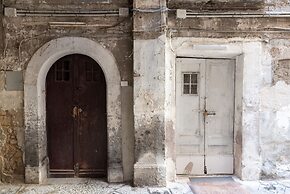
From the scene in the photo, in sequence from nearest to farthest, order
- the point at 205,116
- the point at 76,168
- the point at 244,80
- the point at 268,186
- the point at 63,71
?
1. the point at 268,186
2. the point at 244,80
3. the point at 63,71
4. the point at 76,168
5. the point at 205,116

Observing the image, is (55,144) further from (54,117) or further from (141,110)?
(141,110)

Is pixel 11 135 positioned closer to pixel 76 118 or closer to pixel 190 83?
pixel 76 118

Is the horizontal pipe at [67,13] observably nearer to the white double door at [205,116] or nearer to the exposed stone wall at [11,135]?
the exposed stone wall at [11,135]

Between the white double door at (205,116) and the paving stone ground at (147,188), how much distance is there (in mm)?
493

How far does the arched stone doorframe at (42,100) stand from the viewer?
5746 millimetres

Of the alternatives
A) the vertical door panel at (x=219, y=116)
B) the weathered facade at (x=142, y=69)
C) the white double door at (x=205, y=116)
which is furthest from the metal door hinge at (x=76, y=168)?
the vertical door panel at (x=219, y=116)

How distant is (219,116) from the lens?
20.9 feet

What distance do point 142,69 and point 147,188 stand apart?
1997 millimetres

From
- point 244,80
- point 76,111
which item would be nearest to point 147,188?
point 76,111

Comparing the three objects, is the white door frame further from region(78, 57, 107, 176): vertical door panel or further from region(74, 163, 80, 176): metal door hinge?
region(74, 163, 80, 176): metal door hinge

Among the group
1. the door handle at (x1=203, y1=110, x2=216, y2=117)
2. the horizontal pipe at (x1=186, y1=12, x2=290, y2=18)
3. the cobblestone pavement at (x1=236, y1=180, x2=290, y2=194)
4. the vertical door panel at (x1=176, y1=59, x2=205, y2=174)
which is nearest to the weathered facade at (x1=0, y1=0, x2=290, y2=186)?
the horizontal pipe at (x1=186, y1=12, x2=290, y2=18)

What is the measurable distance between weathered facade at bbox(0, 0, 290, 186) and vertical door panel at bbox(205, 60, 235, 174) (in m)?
0.32

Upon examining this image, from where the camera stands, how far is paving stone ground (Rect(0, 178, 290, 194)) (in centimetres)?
553

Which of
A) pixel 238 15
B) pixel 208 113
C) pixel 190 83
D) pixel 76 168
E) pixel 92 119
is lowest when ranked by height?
pixel 76 168
